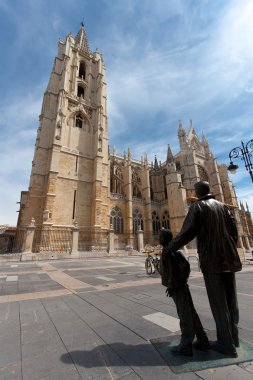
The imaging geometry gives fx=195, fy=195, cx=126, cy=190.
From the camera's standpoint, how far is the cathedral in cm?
2247

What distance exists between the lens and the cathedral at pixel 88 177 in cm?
2247

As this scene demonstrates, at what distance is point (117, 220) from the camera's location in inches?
1160

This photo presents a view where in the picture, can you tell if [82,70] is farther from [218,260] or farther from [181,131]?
[218,260]

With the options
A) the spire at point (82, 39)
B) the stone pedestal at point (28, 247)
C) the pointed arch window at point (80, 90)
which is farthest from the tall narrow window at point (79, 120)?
the spire at point (82, 39)

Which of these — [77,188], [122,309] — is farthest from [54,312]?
[77,188]

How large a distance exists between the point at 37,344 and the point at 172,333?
1695mm

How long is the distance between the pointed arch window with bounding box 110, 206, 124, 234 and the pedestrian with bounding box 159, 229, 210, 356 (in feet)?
88.2

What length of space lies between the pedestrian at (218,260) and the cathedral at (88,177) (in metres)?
18.2

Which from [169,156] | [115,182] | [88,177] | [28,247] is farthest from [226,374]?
[169,156]

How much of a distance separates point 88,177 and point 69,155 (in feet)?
12.2

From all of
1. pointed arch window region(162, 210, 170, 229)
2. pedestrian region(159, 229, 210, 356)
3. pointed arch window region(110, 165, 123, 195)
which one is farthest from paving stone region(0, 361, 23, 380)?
pointed arch window region(162, 210, 170, 229)

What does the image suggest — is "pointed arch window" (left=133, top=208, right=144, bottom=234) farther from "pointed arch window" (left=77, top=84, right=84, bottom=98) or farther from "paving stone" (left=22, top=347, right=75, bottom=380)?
"paving stone" (left=22, top=347, right=75, bottom=380)

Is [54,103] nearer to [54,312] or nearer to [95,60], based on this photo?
[95,60]

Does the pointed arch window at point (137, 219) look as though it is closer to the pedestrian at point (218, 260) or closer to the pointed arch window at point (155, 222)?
the pointed arch window at point (155, 222)
